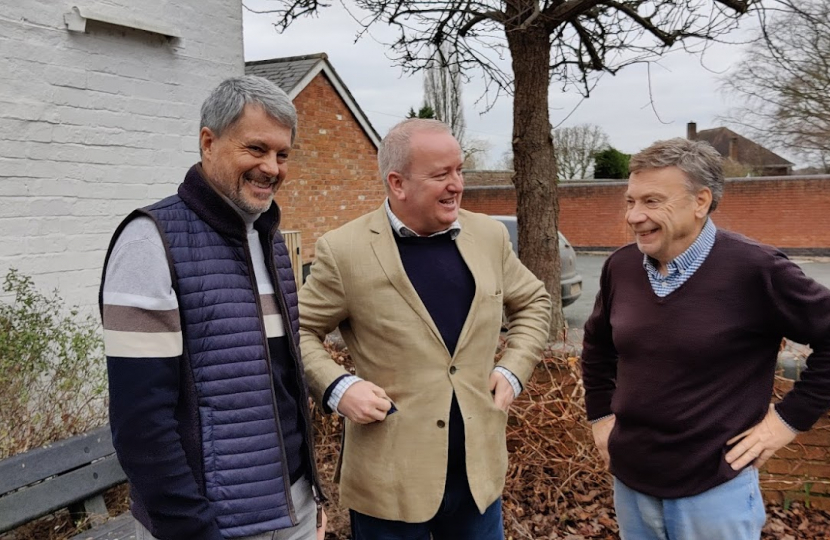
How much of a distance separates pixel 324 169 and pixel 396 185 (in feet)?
36.5

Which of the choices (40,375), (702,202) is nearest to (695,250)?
(702,202)

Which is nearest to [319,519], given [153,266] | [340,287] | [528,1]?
Result: [340,287]

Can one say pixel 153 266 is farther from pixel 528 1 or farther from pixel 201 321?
pixel 528 1

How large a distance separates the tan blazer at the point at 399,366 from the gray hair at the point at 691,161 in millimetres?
634

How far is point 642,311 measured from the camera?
2186 mm

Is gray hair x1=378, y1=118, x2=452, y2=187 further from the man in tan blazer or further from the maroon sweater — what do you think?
the maroon sweater

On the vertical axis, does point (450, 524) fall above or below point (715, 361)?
below

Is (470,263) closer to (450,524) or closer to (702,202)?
(702,202)

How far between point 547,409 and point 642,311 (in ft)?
6.00

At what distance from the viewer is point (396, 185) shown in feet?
7.27

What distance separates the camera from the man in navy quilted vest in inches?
59.1

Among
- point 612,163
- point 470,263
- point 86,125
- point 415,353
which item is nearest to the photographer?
point 415,353

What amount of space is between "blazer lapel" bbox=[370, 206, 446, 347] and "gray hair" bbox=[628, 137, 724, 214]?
0.84 meters

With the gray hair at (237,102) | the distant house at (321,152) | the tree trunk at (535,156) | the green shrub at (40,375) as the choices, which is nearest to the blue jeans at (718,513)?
the gray hair at (237,102)
